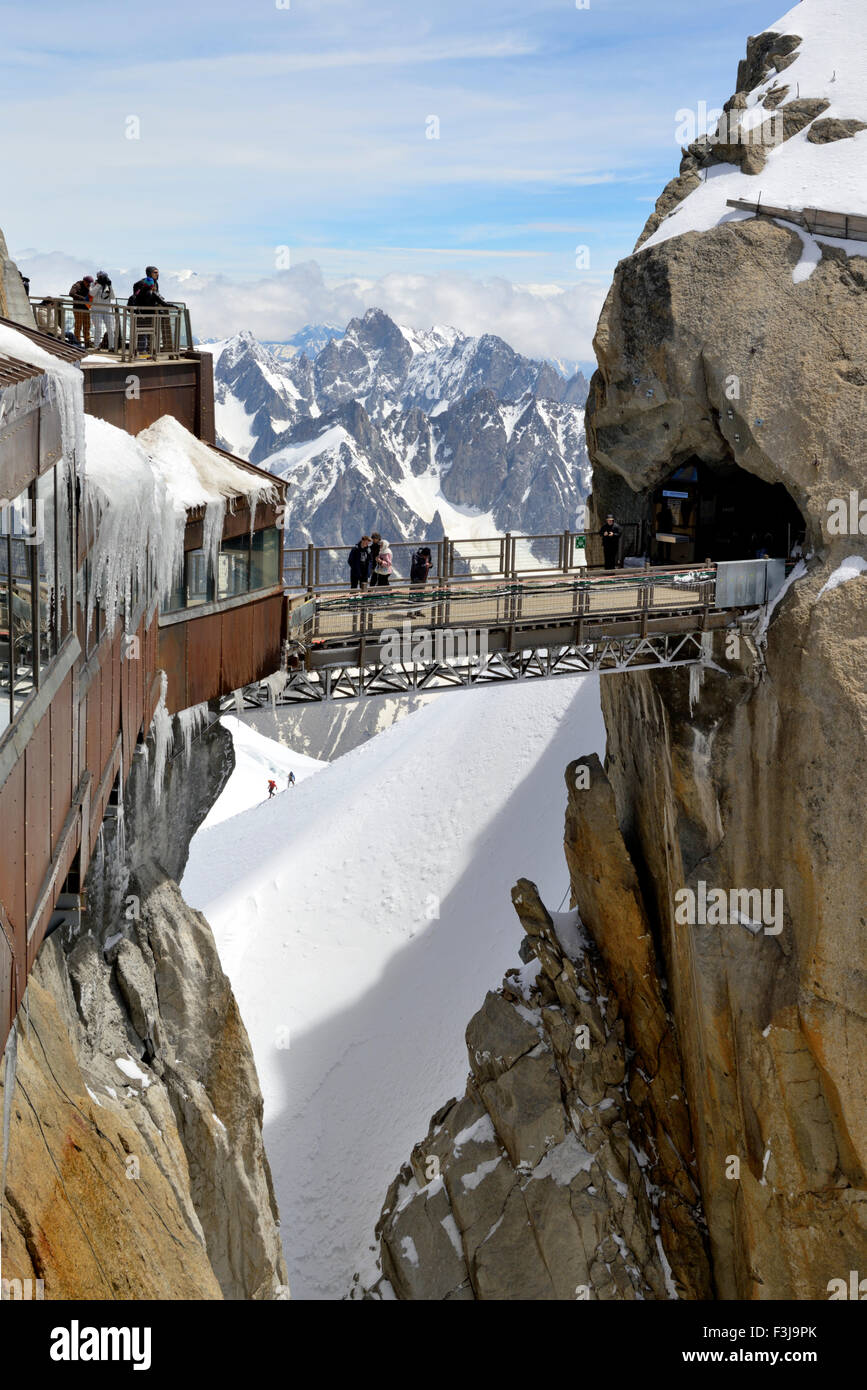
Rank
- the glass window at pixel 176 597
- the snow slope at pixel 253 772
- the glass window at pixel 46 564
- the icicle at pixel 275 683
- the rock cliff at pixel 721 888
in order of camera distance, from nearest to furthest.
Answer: the glass window at pixel 46 564
the glass window at pixel 176 597
the icicle at pixel 275 683
the rock cliff at pixel 721 888
the snow slope at pixel 253 772

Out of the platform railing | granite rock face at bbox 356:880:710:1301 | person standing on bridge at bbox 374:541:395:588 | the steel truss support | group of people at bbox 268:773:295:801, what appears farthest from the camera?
group of people at bbox 268:773:295:801

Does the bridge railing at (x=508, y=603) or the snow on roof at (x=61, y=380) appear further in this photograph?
the bridge railing at (x=508, y=603)

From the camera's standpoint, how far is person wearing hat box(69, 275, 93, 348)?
72.3 feet

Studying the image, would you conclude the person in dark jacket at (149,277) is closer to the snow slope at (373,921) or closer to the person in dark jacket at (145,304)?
the person in dark jacket at (145,304)

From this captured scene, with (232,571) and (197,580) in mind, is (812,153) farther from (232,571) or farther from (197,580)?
(197,580)

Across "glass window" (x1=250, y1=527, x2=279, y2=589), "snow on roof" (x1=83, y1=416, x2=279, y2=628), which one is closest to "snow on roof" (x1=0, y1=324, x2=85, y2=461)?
"snow on roof" (x1=83, y1=416, x2=279, y2=628)

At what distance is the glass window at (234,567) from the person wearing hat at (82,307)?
200 inches

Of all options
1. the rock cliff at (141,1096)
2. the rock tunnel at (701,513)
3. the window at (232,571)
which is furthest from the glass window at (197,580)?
the rock tunnel at (701,513)

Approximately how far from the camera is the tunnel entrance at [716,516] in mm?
32219

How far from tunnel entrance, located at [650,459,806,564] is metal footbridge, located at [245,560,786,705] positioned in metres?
4.55

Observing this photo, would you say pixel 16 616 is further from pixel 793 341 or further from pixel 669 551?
pixel 669 551

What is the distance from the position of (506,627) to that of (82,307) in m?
9.68

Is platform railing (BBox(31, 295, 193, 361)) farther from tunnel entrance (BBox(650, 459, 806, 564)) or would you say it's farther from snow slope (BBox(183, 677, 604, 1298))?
snow slope (BBox(183, 677, 604, 1298))

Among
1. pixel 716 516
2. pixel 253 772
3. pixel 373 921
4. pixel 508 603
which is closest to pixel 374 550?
pixel 508 603
